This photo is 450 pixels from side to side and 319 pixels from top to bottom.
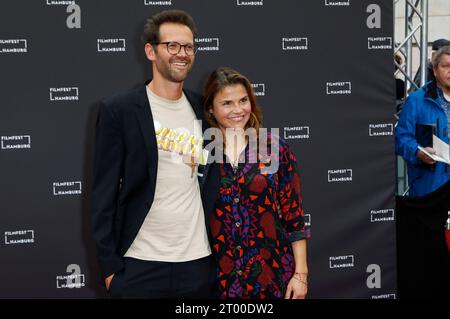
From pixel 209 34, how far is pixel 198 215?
77.0 inches

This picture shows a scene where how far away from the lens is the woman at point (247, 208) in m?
2.62

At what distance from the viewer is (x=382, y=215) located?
4648 millimetres

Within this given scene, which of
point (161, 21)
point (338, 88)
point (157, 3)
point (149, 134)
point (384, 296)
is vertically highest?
point (157, 3)

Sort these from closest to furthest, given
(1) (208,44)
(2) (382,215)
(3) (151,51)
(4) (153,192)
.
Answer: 1. (4) (153,192)
2. (3) (151,51)
3. (1) (208,44)
4. (2) (382,215)

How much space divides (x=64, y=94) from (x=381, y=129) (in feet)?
7.52

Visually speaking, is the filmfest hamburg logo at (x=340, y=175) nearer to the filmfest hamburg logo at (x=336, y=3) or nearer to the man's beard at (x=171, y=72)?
the filmfest hamburg logo at (x=336, y=3)

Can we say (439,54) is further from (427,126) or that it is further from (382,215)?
(382,215)

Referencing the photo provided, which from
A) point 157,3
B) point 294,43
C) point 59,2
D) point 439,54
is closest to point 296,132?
point 294,43

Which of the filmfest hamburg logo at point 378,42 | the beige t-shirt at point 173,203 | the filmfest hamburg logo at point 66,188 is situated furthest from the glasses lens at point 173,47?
the filmfest hamburg logo at point 378,42

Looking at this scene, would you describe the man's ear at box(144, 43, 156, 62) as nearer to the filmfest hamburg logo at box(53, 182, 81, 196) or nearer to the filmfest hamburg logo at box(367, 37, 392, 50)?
the filmfest hamburg logo at box(53, 182, 81, 196)

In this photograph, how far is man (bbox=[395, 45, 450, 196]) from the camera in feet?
14.9

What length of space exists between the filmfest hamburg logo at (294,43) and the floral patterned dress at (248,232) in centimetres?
191

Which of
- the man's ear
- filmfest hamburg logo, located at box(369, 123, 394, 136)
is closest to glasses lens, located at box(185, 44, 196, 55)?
the man's ear

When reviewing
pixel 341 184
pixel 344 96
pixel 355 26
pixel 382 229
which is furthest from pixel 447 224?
pixel 355 26
